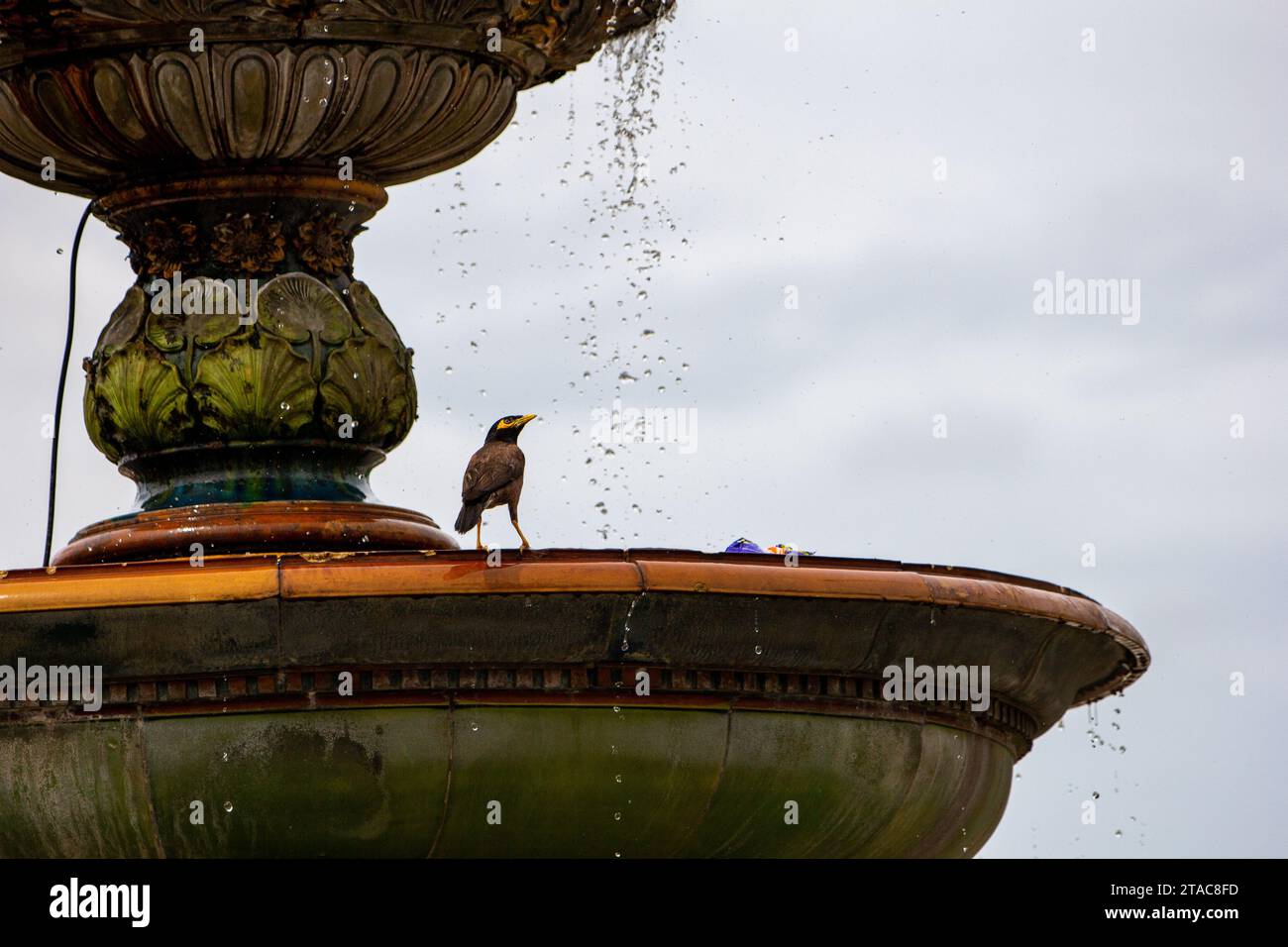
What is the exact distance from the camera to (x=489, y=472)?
11.0m

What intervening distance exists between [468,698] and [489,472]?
0.88 meters

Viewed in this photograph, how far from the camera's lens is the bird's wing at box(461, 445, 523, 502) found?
11.0 meters

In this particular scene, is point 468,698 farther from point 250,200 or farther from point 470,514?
point 250,200

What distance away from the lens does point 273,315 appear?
1261 cm

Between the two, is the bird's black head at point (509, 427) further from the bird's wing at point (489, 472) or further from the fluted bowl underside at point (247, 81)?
the fluted bowl underside at point (247, 81)

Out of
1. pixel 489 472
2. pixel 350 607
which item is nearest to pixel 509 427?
pixel 489 472

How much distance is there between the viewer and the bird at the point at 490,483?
10961 millimetres

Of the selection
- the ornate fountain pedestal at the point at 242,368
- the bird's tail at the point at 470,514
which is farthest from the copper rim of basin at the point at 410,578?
the ornate fountain pedestal at the point at 242,368

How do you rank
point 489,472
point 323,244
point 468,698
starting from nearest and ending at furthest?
point 468,698 < point 489,472 < point 323,244

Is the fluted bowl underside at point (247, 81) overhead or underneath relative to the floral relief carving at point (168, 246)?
overhead

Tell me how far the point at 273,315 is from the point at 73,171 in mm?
1043

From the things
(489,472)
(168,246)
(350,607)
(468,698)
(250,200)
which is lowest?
(468,698)

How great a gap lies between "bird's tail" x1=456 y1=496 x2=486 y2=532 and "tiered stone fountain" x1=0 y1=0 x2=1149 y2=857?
2.09ft
